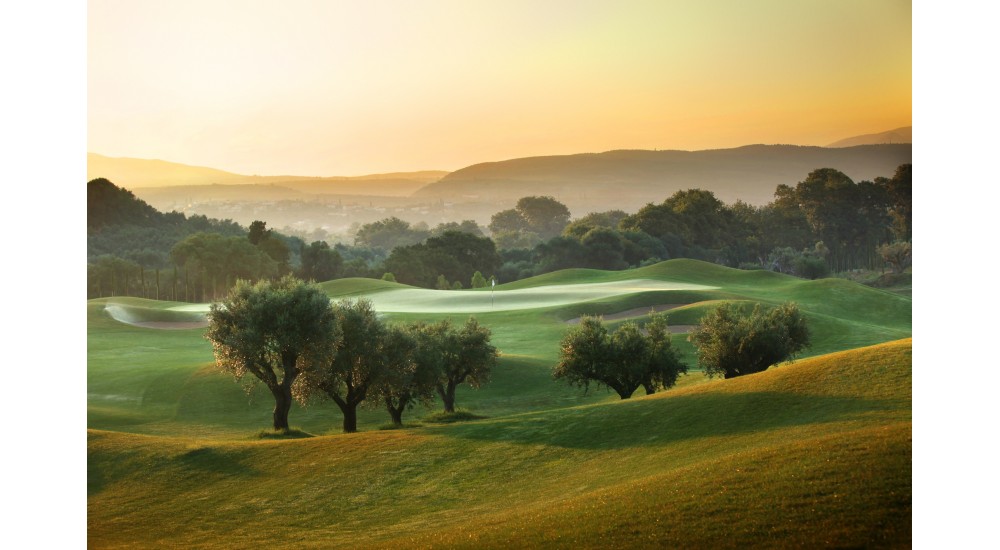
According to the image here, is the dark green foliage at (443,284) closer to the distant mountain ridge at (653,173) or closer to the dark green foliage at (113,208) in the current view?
the distant mountain ridge at (653,173)

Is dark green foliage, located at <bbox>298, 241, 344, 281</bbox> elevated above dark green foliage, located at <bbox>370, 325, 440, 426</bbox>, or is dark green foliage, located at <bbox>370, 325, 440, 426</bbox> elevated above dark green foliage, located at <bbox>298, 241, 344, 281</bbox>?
dark green foliage, located at <bbox>298, 241, 344, 281</bbox>

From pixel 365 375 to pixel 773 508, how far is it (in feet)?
60.3

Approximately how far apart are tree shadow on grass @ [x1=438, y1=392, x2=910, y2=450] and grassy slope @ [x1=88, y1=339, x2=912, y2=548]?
2.5 inches

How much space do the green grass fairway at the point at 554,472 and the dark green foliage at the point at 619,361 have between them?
191cm

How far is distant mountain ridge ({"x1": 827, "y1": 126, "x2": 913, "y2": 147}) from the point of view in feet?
169

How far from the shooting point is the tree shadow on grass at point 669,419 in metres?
19.2

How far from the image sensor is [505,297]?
2368 inches

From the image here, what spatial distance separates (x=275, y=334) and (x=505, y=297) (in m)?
32.2

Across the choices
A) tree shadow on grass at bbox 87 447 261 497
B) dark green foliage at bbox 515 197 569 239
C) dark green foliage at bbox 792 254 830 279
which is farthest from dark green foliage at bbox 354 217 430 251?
tree shadow on grass at bbox 87 447 261 497

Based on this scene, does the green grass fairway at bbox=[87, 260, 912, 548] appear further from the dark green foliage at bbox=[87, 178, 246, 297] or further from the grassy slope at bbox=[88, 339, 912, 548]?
the dark green foliage at bbox=[87, 178, 246, 297]

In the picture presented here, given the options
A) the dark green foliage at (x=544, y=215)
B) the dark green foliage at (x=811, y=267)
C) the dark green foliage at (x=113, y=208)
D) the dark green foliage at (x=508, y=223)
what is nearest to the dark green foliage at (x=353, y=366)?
the dark green foliage at (x=544, y=215)

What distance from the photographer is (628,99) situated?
34281 millimetres
